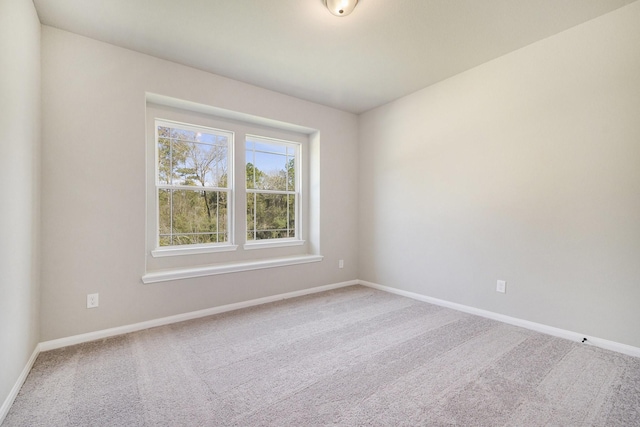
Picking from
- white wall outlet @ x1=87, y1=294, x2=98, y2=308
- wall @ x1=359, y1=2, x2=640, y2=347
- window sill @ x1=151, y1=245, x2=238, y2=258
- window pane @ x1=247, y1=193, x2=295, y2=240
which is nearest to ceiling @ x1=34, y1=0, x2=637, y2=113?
wall @ x1=359, y1=2, x2=640, y2=347

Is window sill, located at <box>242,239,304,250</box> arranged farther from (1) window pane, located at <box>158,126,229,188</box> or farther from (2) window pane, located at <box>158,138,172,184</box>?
(2) window pane, located at <box>158,138,172,184</box>

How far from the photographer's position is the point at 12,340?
5.76 feet

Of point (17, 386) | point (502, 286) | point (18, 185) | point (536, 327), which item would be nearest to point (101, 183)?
point (18, 185)

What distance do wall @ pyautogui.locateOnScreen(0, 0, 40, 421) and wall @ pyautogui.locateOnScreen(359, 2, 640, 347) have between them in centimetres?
365

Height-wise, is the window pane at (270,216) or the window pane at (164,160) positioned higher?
the window pane at (164,160)

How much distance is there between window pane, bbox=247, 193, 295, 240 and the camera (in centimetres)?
389

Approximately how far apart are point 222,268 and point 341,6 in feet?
8.82

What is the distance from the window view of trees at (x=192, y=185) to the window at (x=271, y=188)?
34cm

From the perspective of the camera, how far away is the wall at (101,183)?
240 cm

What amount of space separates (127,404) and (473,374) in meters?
A: 2.18

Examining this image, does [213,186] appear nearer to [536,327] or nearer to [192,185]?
[192,185]

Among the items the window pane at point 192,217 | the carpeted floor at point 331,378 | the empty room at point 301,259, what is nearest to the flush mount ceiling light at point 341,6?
the empty room at point 301,259

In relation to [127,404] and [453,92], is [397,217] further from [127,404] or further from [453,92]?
[127,404]

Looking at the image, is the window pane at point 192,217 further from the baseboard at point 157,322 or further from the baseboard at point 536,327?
the baseboard at point 536,327
